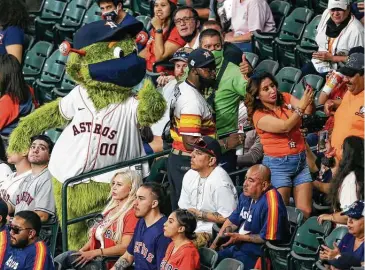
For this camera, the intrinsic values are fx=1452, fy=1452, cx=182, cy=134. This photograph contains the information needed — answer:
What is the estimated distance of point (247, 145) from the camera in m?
10.9

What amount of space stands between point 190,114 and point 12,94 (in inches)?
91.4

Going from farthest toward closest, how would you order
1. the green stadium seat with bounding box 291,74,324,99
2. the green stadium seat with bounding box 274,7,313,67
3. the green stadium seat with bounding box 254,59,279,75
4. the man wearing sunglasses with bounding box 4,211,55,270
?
the green stadium seat with bounding box 274,7,313,67, the green stadium seat with bounding box 254,59,279,75, the green stadium seat with bounding box 291,74,324,99, the man wearing sunglasses with bounding box 4,211,55,270

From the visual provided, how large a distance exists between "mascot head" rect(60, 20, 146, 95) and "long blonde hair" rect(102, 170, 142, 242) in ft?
1.98

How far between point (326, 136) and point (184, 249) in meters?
1.55

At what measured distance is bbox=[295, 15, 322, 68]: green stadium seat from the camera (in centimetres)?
1190

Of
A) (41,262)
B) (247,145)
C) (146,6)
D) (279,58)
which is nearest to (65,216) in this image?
(41,262)

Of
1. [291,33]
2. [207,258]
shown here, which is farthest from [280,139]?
[291,33]

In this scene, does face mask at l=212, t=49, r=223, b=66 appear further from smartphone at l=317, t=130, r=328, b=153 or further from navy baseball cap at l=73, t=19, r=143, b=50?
smartphone at l=317, t=130, r=328, b=153

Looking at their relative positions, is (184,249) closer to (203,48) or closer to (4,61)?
(203,48)

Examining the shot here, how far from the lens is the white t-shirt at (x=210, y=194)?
9.75 metres

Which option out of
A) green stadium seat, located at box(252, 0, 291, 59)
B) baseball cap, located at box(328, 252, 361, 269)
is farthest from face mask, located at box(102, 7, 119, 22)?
baseball cap, located at box(328, 252, 361, 269)

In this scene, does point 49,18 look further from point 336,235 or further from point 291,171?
point 336,235

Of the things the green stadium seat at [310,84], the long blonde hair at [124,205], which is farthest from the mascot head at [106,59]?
the green stadium seat at [310,84]

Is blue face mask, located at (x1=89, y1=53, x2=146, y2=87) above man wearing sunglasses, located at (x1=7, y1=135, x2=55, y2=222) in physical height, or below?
above
